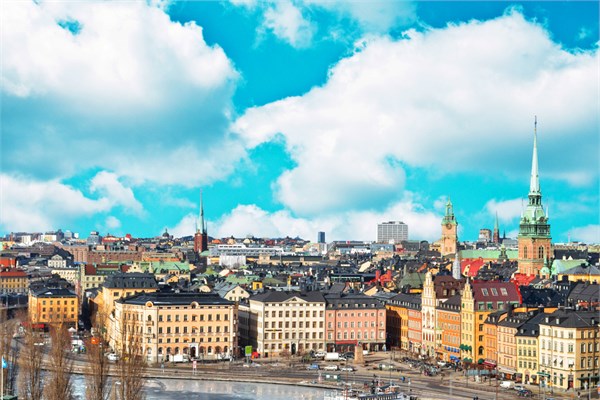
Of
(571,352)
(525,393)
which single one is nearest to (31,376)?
(525,393)

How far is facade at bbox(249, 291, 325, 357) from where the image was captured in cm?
14125

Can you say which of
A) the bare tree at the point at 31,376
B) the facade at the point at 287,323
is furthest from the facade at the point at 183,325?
the bare tree at the point at 31,376

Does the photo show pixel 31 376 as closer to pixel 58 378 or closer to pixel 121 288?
pixel 58 378

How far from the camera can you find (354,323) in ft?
479

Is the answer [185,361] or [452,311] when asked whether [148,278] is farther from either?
[452,311]

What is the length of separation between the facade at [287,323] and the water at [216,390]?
78.7ft

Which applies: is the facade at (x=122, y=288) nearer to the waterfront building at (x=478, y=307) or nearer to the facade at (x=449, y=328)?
the facade at (x=449, y=328)

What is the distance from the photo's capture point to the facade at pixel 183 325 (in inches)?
5236

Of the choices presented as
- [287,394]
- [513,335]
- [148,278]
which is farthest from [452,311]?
[148,278]

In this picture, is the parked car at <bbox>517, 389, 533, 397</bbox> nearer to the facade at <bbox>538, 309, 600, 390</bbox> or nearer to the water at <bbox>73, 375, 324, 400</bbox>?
the facade at <bbox>538, 309, 600, 390</bbox>

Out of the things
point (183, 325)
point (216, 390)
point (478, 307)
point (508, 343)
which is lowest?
point (216, 390)

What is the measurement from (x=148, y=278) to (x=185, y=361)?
44764 mm

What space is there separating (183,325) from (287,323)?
50.2 feet

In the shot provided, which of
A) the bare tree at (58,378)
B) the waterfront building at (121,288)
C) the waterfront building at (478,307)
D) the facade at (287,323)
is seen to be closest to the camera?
the bare tree at (58,378)
